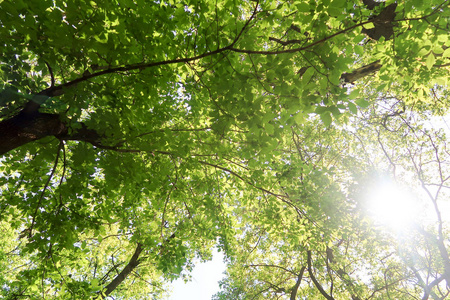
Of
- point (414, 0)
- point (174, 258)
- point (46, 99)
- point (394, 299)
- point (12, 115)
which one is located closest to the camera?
point (414, 0)

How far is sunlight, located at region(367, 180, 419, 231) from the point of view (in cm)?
763

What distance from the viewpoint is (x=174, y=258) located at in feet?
13.4

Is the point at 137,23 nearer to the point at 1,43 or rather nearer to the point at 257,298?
the point at 1,43

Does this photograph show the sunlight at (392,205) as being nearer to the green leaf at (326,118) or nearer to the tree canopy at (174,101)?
the tree canopy at (174,101)

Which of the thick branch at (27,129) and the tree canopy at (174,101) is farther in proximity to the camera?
the thick branch at (27,129)

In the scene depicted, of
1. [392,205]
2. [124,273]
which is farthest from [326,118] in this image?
[392,205]

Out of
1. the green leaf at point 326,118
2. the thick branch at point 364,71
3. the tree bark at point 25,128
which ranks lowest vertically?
the green leaf at point 326,118

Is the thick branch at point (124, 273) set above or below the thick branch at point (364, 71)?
A: below

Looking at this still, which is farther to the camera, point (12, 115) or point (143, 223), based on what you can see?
point (143, 223)

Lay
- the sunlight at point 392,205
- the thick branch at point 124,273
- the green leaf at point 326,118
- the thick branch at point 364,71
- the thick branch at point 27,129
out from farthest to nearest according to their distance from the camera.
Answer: the thick branch at point 124,273, the sunlight at point 392,205, the thick branch at point 364,71, the thick branch at point 27,129, the green leaf at point 326,118

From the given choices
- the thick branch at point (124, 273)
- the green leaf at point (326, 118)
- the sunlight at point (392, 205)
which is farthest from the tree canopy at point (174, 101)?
the thick branch at point (124, 273)

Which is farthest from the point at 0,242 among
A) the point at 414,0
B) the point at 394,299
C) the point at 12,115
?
the point at 394,299

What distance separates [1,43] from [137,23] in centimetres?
143

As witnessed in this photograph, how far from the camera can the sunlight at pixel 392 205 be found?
7.63 meters
